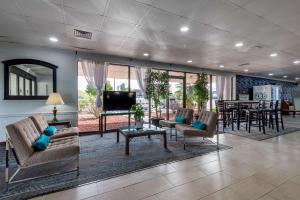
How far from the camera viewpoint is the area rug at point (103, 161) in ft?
7.20

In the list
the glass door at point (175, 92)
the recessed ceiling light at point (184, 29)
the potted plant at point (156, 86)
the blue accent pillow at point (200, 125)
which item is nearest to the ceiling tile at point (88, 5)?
the recessed ceiling light at point (184, 29)

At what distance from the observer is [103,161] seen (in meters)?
3.02

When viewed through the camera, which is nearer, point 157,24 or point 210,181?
point 210,181

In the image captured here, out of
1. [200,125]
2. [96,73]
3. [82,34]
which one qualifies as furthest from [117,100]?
[200,125]

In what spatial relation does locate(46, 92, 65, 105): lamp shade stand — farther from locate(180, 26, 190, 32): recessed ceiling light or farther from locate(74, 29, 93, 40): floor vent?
locate(180, 26, 190, 32): recessed ceiling light

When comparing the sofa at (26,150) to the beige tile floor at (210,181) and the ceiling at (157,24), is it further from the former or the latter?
the ceiling at (157,24)

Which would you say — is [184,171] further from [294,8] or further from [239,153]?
[294,8]

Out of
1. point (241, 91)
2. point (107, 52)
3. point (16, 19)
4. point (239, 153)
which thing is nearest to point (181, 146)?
point (239, 153)

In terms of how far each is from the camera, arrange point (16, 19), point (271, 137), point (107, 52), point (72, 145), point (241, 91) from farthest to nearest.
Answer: point (241, 91), point (107, 52), point (271, 137), point (16, 19), point (72, 145)

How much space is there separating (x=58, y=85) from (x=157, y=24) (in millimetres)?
3432

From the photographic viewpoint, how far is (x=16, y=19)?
3023 mm

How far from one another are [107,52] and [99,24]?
6.55 feet

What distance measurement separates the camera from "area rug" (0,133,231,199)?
2193 millimetres

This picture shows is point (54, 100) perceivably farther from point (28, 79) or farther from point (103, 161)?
point (103, 161)
